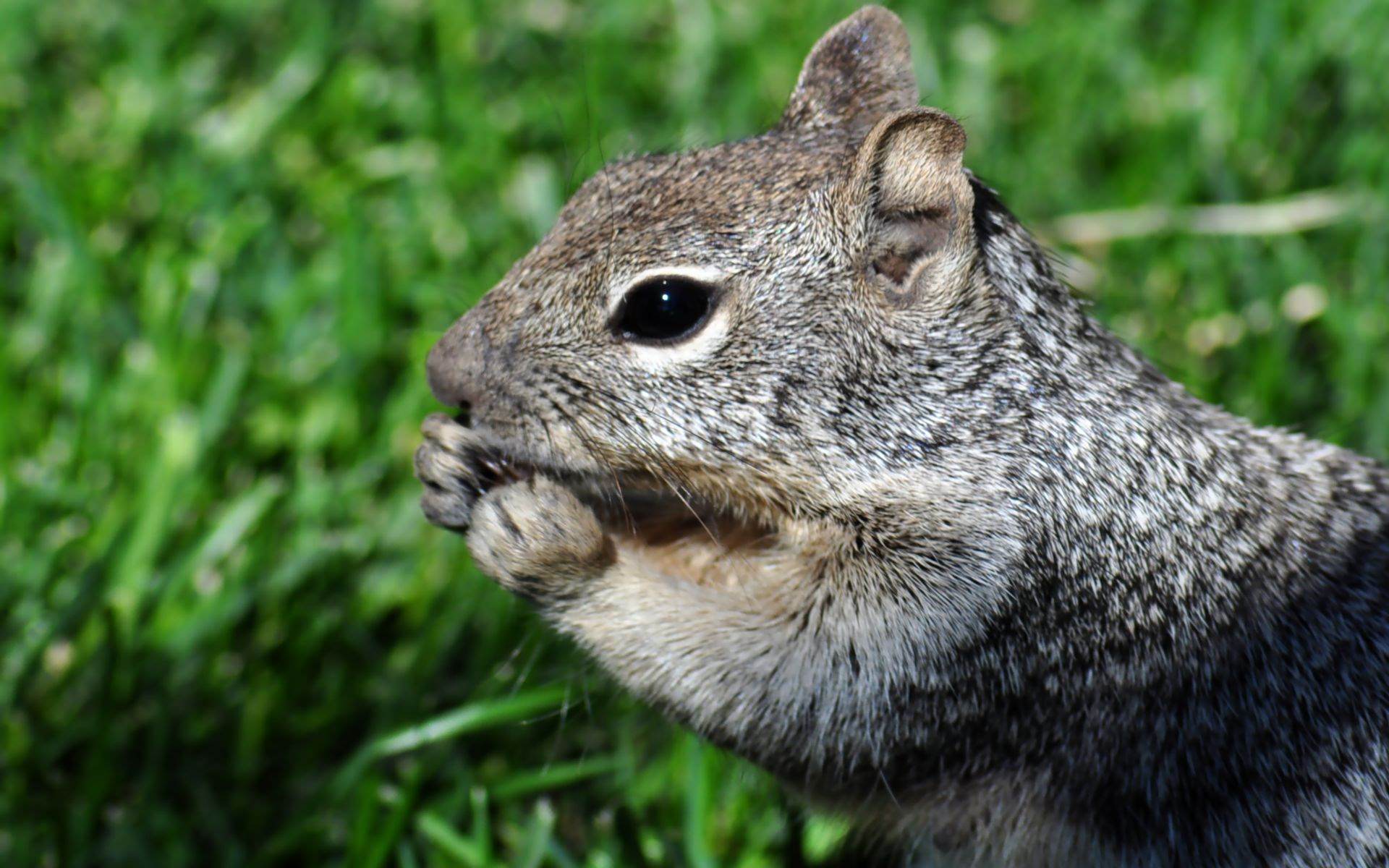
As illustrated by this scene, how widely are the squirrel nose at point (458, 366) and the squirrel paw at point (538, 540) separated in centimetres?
17

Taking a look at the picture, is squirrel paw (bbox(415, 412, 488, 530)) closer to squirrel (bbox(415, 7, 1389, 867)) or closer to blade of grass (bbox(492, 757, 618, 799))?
squirrel (bbox(415, 7, 1389, 867))

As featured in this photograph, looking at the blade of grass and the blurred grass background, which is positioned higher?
the blurred grass background

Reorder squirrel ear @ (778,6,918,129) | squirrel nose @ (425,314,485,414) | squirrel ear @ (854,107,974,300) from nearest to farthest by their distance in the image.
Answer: squirrel ear @ (854,107,974,300)
squirrel nose @ (425,314,485,414)
squirrel ear @ (778,6,918,129)

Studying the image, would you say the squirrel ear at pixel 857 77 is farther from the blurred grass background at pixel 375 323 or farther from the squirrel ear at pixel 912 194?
the blurred grass background at pixel 375 323

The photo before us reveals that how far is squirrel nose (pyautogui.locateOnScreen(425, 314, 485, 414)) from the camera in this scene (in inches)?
103

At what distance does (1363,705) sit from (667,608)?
1.15m

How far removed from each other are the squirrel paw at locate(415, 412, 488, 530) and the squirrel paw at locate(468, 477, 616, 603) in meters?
0.05

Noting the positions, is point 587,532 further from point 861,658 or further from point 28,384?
point 28,384

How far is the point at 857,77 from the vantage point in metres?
3.04

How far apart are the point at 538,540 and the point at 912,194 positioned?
0.84 m

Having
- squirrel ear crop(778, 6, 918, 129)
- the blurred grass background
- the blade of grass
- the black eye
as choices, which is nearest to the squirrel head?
the black eye

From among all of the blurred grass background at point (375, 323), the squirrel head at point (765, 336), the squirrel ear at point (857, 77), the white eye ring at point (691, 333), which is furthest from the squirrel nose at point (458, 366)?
the squirrel ear at point (857, 77)

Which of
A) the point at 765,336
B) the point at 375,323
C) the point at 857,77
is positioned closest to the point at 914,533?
the point at 765,336

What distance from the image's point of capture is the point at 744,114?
5086 millimetres
